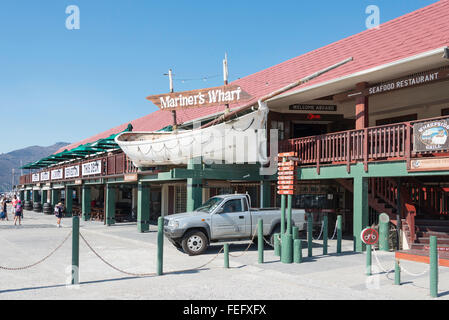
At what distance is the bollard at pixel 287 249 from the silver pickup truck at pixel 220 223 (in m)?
2.52

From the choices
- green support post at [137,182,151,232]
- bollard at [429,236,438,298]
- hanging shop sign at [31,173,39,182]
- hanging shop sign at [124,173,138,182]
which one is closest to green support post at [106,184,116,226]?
hanging shop sign at [124,173,138,182]

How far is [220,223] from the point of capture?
46.3ft

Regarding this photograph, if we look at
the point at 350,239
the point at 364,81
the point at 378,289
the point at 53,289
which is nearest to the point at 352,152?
the point at 364,81

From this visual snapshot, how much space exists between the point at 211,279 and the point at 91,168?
20.8 metres

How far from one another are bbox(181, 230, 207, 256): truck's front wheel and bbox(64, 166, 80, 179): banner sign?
2036 cm

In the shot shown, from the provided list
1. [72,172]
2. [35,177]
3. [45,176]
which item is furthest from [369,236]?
[35,177]

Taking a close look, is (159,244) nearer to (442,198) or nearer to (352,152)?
(352,152)

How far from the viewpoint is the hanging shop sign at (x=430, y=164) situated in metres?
11.8

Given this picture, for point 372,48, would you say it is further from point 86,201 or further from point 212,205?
point 86,201

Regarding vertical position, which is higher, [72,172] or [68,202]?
[72,172]

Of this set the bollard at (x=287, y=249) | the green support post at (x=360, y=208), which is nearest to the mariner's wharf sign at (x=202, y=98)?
the green support post at (x=360, y=208)

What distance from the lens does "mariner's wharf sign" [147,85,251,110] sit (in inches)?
696

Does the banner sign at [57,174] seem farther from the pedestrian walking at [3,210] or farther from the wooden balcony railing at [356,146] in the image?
the wooden balcony railing at [356,146]
